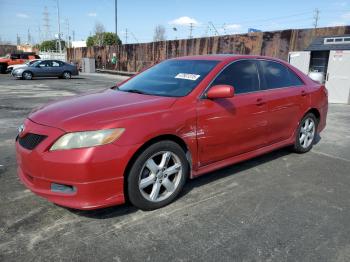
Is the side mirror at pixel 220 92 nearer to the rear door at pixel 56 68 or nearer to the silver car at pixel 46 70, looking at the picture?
the silver car at pixel 46 70

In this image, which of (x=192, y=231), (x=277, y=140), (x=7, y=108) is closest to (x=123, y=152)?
(x=192, y=231)

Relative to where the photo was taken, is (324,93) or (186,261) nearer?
(186,261)

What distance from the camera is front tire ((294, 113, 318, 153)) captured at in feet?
17.3

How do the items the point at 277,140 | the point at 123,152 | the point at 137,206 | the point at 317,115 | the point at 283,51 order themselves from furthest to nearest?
the point at 283,51
the point at 317,115
the point at 277,140
the point at 137,206
the point at 123,152

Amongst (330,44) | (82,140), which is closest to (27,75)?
(330,44)

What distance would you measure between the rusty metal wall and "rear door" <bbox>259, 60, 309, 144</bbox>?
9.67 m

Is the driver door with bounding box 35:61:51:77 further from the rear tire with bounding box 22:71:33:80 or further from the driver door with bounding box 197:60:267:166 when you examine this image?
the driver door with bounding box 197:60:267:166

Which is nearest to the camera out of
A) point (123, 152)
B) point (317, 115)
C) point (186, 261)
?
point (186, 261)

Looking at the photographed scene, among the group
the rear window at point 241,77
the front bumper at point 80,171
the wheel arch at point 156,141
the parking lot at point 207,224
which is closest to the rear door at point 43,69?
the parking lot at point 207,224

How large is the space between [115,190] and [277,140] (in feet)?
8.80

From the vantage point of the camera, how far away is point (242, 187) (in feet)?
13.1

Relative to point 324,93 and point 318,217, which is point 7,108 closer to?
point 324,93

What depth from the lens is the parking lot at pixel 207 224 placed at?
2.69m

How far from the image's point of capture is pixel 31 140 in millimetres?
3125
